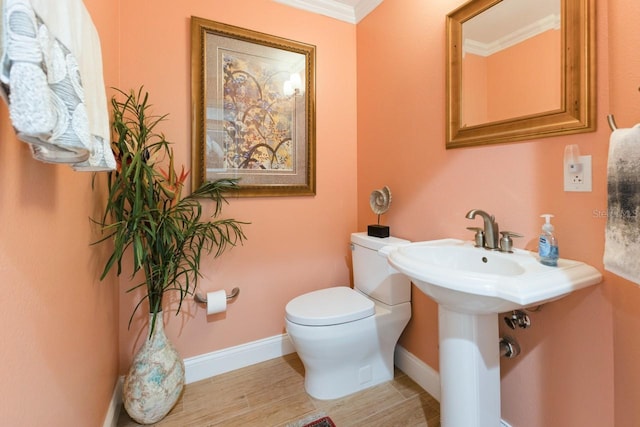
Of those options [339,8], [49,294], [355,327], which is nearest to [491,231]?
[355,327]

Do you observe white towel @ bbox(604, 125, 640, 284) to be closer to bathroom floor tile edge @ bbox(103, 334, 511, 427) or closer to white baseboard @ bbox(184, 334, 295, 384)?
bathroom floor tile edge @ bbox(103, 334, 511, 427)

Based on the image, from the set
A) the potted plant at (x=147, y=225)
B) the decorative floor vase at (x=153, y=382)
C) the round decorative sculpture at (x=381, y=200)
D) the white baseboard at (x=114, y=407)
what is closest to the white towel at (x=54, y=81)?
the potted plant at (x=147, y=225)

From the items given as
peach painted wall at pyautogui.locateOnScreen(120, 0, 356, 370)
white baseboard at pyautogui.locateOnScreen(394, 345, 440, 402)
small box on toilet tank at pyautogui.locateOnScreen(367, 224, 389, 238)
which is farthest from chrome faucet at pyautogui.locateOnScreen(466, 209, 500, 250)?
peach painted wall at pyautogui.locateOnScreen(120, 0, 356, 370)

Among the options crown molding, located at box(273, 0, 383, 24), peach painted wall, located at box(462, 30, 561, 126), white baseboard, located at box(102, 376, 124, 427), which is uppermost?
crown molding, located at box(273, 0, 383, 24)

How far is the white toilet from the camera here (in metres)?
1.38

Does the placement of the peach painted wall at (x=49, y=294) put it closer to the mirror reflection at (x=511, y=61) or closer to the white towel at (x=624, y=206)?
the white towel at (x=624, y=206)

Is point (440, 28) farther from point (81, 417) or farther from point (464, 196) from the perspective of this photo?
point (81, 417)

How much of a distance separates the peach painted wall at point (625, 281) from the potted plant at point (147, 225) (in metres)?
1.58

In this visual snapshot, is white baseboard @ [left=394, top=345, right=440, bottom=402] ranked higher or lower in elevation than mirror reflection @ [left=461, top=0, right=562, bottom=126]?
lower

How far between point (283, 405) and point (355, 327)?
0.55 meters

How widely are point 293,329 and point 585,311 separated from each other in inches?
45.0

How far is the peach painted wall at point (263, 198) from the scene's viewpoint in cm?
153

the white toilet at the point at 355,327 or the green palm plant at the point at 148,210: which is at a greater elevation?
the green palm plant at the point at 148,210

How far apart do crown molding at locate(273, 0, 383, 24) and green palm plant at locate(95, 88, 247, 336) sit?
1.20 metres
